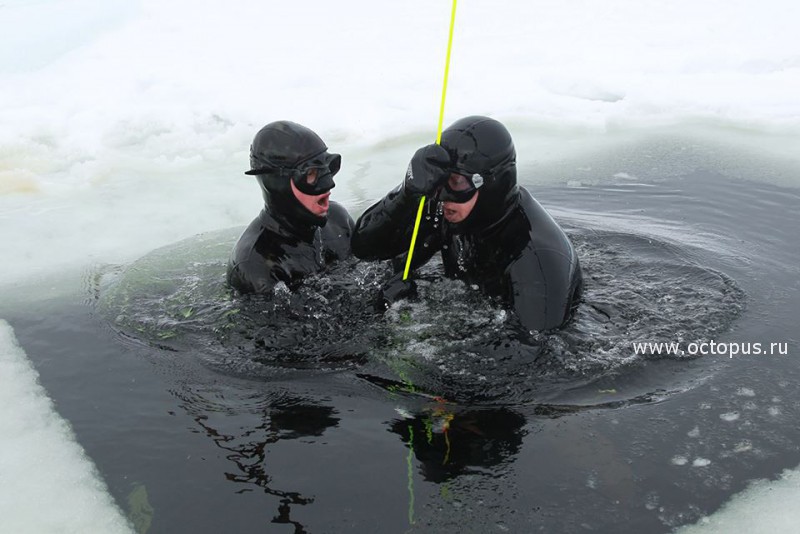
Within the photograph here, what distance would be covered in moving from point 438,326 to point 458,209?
780 millimetres

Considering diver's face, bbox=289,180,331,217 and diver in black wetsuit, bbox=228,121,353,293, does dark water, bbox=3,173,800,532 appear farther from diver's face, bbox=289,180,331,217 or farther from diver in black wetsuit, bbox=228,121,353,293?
diver's face, bbox=289,180,331,217

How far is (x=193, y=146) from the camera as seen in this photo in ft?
29.7

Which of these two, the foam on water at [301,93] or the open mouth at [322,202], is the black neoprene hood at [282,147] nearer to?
the open mouth at [322,202]

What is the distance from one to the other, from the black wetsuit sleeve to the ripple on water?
341mm

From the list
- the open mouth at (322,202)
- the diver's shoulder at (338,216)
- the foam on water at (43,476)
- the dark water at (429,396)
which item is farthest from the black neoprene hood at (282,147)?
the foam on water at (43,476)

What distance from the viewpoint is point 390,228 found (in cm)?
466

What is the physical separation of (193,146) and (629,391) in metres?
6.56

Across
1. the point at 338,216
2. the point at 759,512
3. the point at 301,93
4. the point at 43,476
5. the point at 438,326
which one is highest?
the point at 301,93

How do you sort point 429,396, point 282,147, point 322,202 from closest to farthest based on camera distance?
point 429,396
point 282,147
point 322,202

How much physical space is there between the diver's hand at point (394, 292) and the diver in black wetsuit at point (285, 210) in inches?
26.8

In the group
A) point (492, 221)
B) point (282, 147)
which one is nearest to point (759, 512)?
point (492, 221)

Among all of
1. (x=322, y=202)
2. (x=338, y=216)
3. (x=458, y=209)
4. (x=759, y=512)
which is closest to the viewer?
(x=759, y=512)

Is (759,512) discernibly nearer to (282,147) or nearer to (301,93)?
(282,147)

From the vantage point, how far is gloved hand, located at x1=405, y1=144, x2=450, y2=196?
158 inches
